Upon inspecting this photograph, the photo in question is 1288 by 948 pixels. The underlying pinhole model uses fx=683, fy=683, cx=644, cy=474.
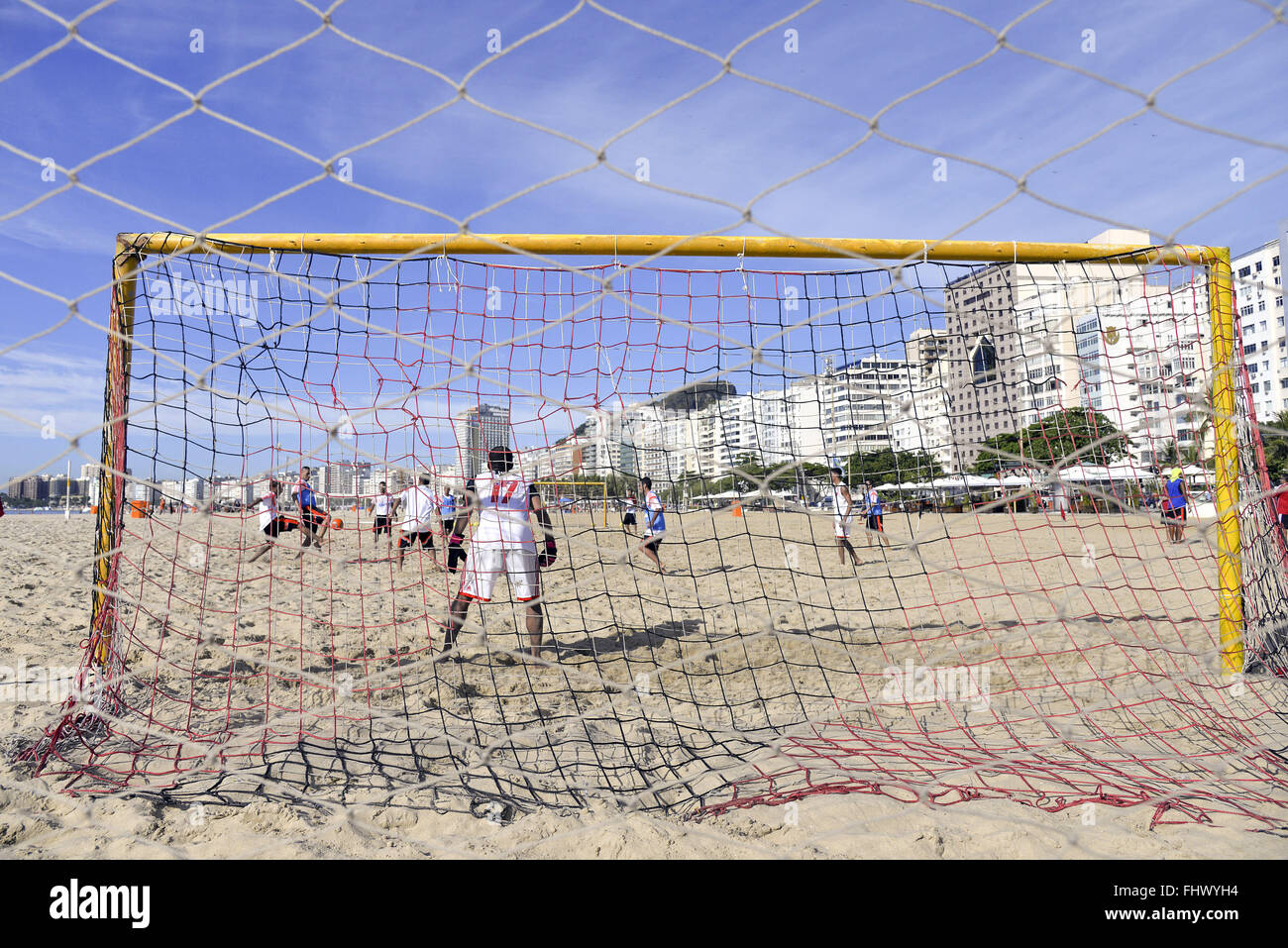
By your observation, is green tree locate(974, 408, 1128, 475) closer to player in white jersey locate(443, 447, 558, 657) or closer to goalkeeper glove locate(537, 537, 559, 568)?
goalkeeper glove locate(537, 537, 559, 568)

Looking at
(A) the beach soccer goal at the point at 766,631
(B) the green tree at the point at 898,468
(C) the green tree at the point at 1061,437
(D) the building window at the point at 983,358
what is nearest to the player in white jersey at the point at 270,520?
(A) the beach soccer goal at the point at 766,631

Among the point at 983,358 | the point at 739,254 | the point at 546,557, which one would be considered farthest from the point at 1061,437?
the point at 546,557

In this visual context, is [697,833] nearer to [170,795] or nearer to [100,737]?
[170,795]

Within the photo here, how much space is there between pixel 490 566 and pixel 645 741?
1396 millimetres

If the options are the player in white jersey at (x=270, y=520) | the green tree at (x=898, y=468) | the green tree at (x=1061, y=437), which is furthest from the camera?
the green tree at (x=898, y=468)

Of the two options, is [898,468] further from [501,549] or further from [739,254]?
[501,549]

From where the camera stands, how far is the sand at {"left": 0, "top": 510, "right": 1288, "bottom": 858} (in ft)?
6.46

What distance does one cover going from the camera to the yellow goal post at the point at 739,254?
296cm

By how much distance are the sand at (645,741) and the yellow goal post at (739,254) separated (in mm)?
337

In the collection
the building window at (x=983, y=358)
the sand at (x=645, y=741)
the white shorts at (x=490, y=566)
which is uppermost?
the building window at (x=983, y=358)

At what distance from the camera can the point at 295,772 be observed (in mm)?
2455

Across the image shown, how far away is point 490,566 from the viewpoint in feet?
12.2

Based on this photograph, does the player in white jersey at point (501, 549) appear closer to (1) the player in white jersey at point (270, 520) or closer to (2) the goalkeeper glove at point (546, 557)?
(2) the goalkeeper glove at point (546, 557)
